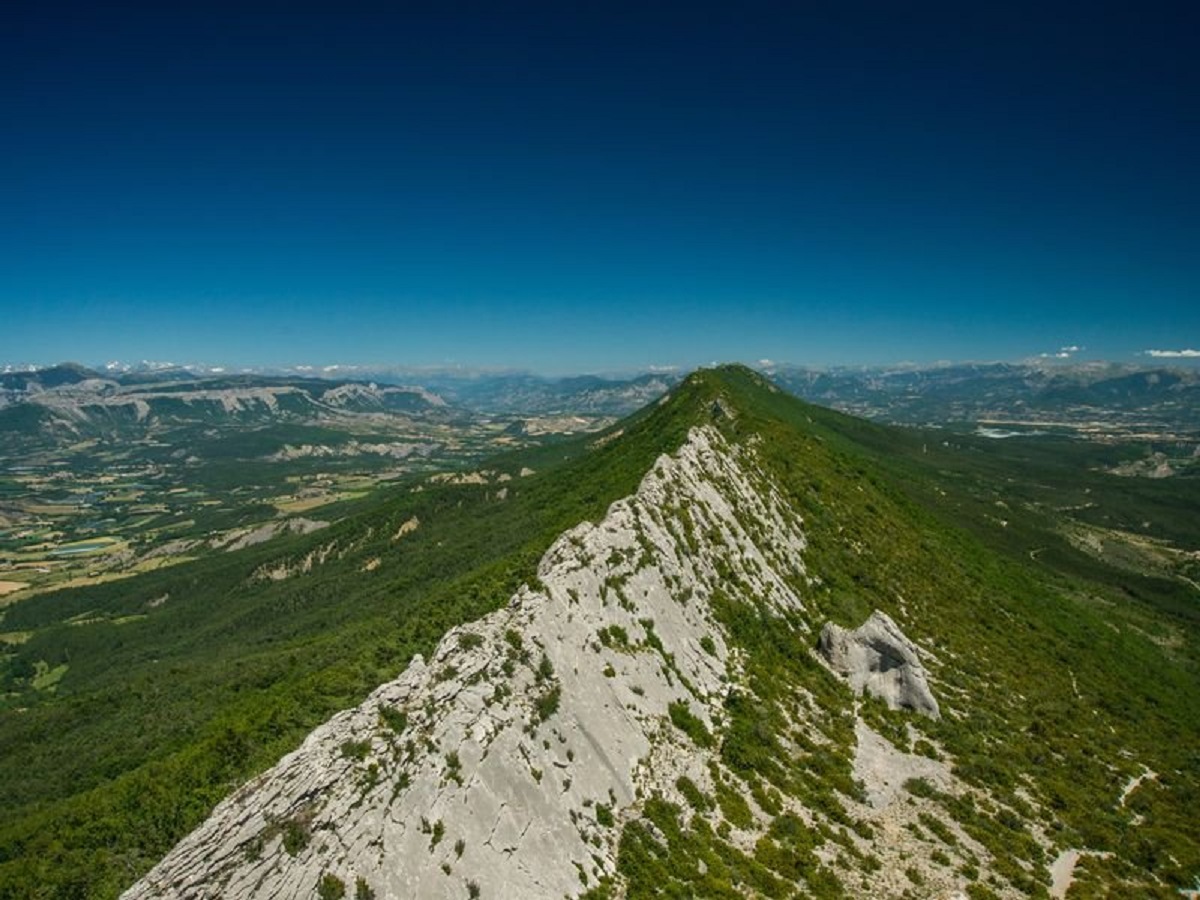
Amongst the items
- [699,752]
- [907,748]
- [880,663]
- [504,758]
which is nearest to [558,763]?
[504,758]

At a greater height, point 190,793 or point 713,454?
point 713,454

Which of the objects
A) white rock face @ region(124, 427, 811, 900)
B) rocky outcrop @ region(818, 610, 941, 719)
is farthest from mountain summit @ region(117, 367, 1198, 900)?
rocky outcrop @ region(818, 610, 941, 719)

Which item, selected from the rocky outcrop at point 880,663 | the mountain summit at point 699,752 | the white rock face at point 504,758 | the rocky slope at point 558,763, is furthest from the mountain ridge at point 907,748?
the rocky outcrop at point 880,663

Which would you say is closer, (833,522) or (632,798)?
(632,798)

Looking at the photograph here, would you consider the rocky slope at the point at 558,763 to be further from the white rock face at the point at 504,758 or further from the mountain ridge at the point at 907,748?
the mountain ridge at the point at 907,748

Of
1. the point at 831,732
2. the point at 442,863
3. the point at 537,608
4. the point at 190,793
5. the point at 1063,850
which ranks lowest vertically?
the point at 1063,850

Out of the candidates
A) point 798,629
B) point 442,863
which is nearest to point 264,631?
point 798,629

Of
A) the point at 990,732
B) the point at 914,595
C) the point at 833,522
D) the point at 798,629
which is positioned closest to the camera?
the point at 990,732

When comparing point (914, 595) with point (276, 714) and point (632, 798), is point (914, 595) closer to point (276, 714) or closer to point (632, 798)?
point (632, 798)
